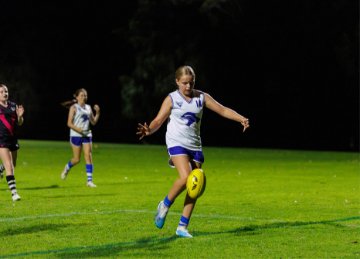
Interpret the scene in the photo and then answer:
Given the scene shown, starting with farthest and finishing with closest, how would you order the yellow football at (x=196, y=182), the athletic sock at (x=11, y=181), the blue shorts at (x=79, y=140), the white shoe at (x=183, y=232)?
the blue shorts at (x=79, y=140) → the athletic sock at (x=11, y=181) → the white shoe at (x=183, y=232) → the yellow football at (x=196, y=182)

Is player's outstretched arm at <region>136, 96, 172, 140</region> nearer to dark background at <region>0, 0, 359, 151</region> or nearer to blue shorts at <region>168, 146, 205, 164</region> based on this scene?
blue shorts at <region>168, 146, 205, 164</region>

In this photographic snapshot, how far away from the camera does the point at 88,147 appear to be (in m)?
18.5

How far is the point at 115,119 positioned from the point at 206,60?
13.6 m

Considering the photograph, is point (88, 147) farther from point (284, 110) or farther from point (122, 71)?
point (122, 71)

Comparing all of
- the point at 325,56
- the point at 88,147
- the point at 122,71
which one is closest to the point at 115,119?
the point at 122,71

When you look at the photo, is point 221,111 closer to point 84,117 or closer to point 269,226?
point 269,226

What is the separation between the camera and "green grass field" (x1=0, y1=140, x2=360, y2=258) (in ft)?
29.8

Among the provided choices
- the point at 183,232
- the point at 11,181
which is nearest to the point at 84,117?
the point at 11,181

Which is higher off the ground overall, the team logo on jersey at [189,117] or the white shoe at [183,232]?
the team logo on jersey at [189,117]

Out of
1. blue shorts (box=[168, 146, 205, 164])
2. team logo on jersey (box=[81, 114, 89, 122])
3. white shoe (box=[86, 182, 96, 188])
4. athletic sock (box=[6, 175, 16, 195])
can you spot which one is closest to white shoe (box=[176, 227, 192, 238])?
blue shorts (box=[168, 146, 205, 164])

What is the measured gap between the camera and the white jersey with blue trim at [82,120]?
61.0 feet

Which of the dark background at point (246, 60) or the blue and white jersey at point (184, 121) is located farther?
the dark background at point (246, 60)

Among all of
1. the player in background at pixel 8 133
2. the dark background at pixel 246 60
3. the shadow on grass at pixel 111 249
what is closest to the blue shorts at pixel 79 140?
the player in background at pixel 8 133

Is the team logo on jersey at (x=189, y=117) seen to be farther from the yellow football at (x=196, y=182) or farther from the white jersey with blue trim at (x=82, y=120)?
the white jersey with blue trim at (x=82, y=120)
